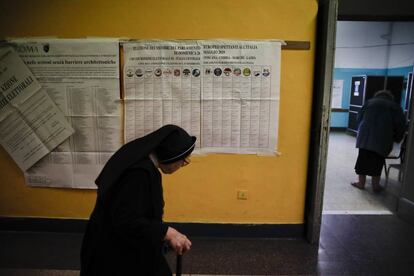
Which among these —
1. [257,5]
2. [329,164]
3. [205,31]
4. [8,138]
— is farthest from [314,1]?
[329,164]

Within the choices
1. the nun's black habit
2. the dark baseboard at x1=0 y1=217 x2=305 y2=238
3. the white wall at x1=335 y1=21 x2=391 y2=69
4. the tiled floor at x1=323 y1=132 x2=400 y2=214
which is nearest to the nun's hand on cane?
the nun's black habit

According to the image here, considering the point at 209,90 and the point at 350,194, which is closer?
the point at 209,90

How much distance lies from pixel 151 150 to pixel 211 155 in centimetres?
125

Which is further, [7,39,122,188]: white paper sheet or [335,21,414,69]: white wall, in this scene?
[335,21,414,69]: white wall

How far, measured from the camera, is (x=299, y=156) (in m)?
2.39

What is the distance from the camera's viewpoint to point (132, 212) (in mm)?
1110

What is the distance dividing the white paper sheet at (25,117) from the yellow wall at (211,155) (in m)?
0.17

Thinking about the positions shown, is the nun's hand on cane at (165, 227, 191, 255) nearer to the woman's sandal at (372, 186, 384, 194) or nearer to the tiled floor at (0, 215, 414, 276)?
the tiled floor at (0, 215, 414, 276)

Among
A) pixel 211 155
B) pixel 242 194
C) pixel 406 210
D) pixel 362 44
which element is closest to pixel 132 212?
pixel 211 155

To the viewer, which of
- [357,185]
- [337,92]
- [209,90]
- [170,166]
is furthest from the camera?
[337,92]

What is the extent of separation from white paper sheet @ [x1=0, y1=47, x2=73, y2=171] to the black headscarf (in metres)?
1.42

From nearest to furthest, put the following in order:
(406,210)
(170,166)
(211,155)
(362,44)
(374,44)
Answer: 1. (170,166)
2. (211,155)
3. (406,210)
4. (374,44)
5. (362,44)

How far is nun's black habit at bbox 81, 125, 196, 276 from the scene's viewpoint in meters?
1.12

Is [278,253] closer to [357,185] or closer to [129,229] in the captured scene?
[129,229]
